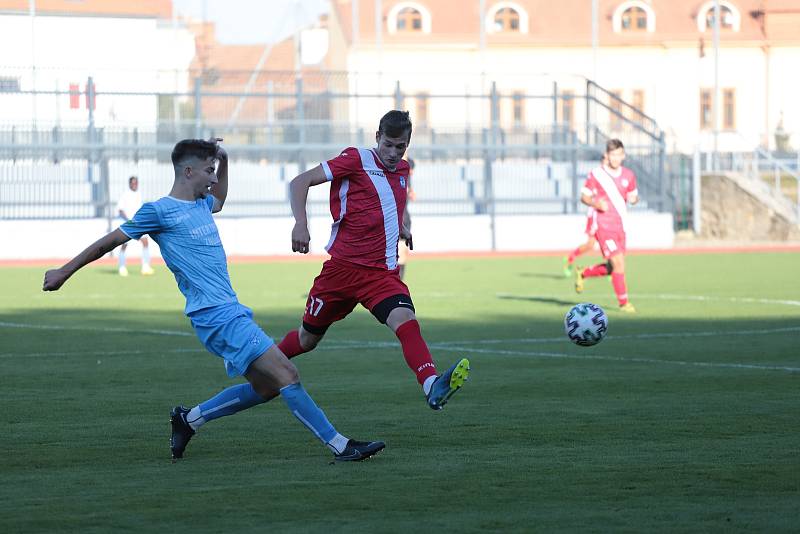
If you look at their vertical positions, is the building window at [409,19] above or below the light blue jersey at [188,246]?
above

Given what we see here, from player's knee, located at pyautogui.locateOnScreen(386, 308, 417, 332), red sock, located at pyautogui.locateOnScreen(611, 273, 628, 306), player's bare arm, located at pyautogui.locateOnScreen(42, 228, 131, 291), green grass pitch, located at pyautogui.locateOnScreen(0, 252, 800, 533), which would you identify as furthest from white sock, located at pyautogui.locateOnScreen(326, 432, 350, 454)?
red sock, located at pyautogui.locateOnScreen(611, 273, 628, 306)

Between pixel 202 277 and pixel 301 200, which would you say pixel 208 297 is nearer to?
pixel 202 277

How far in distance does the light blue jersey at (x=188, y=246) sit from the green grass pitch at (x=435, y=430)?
901 mm

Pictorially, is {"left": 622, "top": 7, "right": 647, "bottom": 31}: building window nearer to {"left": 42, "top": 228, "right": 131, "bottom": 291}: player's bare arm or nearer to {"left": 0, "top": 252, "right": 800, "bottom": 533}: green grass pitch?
{"left": 0, "top": 252, "right": 800, "bottom": 533}: green grass pitch

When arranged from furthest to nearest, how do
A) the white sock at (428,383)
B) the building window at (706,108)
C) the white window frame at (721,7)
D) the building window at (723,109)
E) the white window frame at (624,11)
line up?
the white window frame at (624,11), the white window frame at (721,7), the building window at (723,109), the building window at (706,108), the white sock at (428,383)

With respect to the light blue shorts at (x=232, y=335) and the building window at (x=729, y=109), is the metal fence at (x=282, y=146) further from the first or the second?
the light blue shorts at (x=232, y=335)

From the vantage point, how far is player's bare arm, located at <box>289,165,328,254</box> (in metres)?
8.00

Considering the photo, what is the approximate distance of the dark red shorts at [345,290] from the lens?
8578 mm

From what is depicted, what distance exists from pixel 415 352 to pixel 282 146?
29.3m

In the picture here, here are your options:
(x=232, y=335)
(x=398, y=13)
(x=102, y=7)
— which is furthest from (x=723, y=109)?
(x=232, y=335)

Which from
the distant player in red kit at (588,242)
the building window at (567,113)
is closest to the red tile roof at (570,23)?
the building window at (567,113)

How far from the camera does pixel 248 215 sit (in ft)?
118

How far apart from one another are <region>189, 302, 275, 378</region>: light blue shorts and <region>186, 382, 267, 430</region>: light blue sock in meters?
0.31

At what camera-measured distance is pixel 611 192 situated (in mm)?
17000
